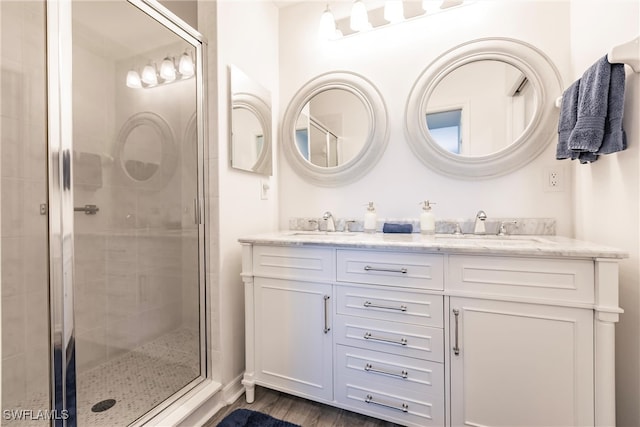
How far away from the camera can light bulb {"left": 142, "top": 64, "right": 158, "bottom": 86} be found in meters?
1.56

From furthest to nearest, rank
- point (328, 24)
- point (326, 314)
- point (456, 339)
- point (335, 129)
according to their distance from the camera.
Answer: point (335, 129) < point (328, 24) < point (326, 314) < point (456, 339)

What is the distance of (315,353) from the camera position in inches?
53.6

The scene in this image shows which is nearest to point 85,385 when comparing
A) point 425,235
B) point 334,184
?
point 334,184

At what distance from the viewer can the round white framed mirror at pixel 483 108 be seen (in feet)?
4.83

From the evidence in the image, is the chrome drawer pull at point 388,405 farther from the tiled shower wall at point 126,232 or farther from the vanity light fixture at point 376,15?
the vanity light fixture at point 376,15

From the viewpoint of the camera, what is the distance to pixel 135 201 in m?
1.58

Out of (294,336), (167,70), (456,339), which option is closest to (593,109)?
(456,339)

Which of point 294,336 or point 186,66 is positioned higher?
point 186,66

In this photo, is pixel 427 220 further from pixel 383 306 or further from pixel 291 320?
pixel 291 320

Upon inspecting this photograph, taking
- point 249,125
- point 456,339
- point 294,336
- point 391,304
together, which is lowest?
point 294,336

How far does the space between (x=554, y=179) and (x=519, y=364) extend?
3.16 ft

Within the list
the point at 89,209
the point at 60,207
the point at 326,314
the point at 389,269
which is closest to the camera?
the point at 60,207

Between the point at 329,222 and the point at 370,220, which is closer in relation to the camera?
the point at 370,220

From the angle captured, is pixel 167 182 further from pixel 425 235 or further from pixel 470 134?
pixel 470 134
